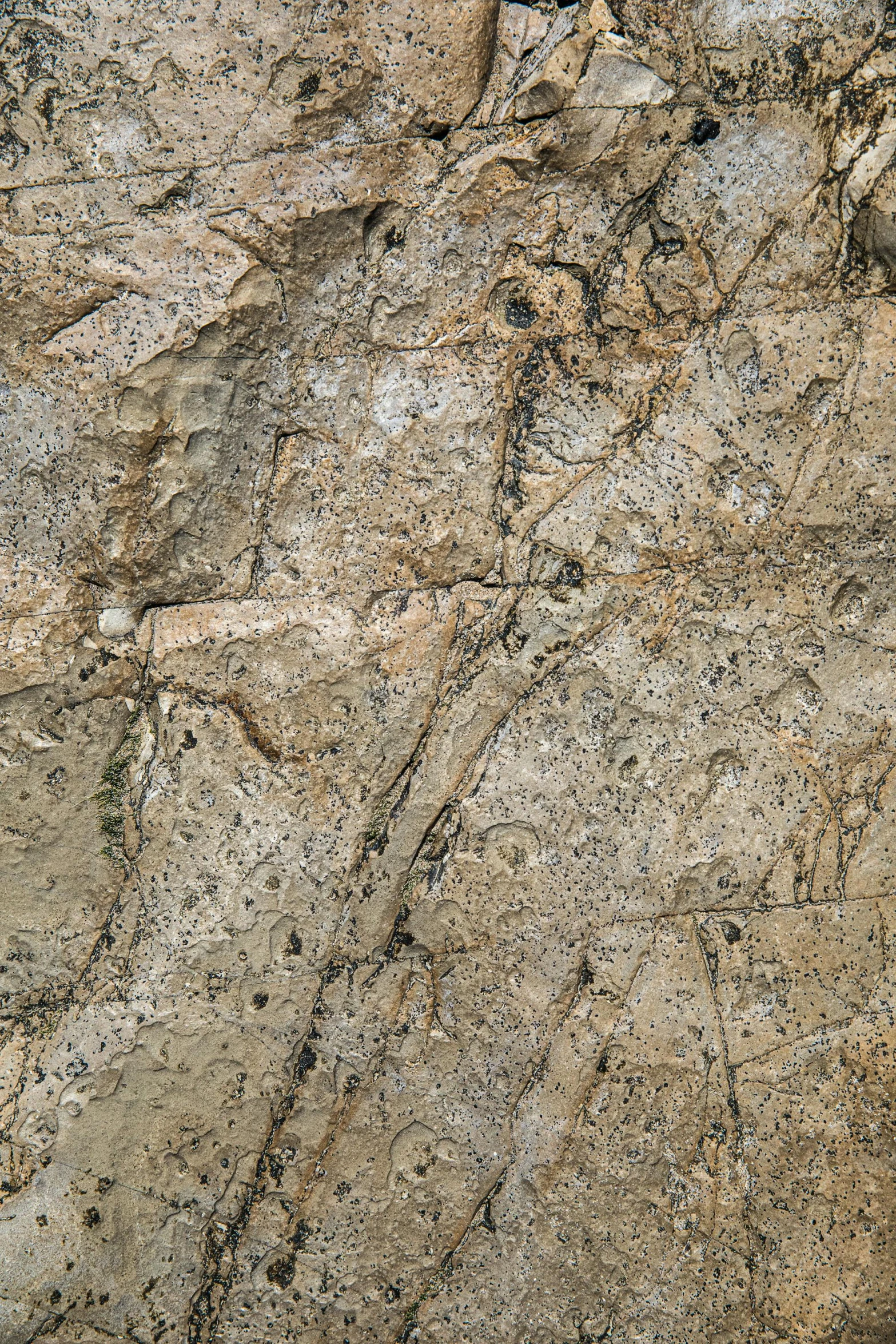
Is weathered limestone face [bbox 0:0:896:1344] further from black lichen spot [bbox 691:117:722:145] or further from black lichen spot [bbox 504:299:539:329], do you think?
black lichen spot [bbox 691:117:722:145]

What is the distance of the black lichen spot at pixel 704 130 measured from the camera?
1795 millimetres

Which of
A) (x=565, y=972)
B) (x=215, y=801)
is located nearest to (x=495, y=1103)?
(x=565, y=972)

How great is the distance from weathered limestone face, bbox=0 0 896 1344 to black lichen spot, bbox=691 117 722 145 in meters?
0.12

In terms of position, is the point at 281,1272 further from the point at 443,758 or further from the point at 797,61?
the point at 797,61

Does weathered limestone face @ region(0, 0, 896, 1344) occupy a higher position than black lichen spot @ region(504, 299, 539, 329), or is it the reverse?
black lichen spot @ region(504, 299, 539, 329)

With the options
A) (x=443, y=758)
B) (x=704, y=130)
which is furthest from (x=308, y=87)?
(x=443, y=758)

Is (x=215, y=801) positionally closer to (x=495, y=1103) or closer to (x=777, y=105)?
(x=495, y=1103)

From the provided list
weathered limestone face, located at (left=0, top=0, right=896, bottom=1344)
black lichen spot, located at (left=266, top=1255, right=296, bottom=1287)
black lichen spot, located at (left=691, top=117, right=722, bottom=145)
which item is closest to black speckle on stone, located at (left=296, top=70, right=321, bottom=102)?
weathered limestone face, located at (left=0, top=0, right=896, bottom=1344)

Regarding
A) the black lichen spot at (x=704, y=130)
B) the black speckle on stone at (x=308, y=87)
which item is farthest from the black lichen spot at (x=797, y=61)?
the black speckle on stone at (x=308, y=87)

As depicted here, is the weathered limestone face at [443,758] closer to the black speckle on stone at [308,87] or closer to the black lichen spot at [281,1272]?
the black lichen spot at [281,1272]

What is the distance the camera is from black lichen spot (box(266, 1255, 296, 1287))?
1918 millimetres

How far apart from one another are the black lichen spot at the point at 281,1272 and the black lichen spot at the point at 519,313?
1969mm

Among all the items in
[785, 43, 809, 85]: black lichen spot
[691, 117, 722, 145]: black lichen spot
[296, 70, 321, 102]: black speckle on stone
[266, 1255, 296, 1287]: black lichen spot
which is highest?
[296, 70, 321, 102]: black speckle on stone

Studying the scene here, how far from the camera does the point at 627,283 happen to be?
186 cm
